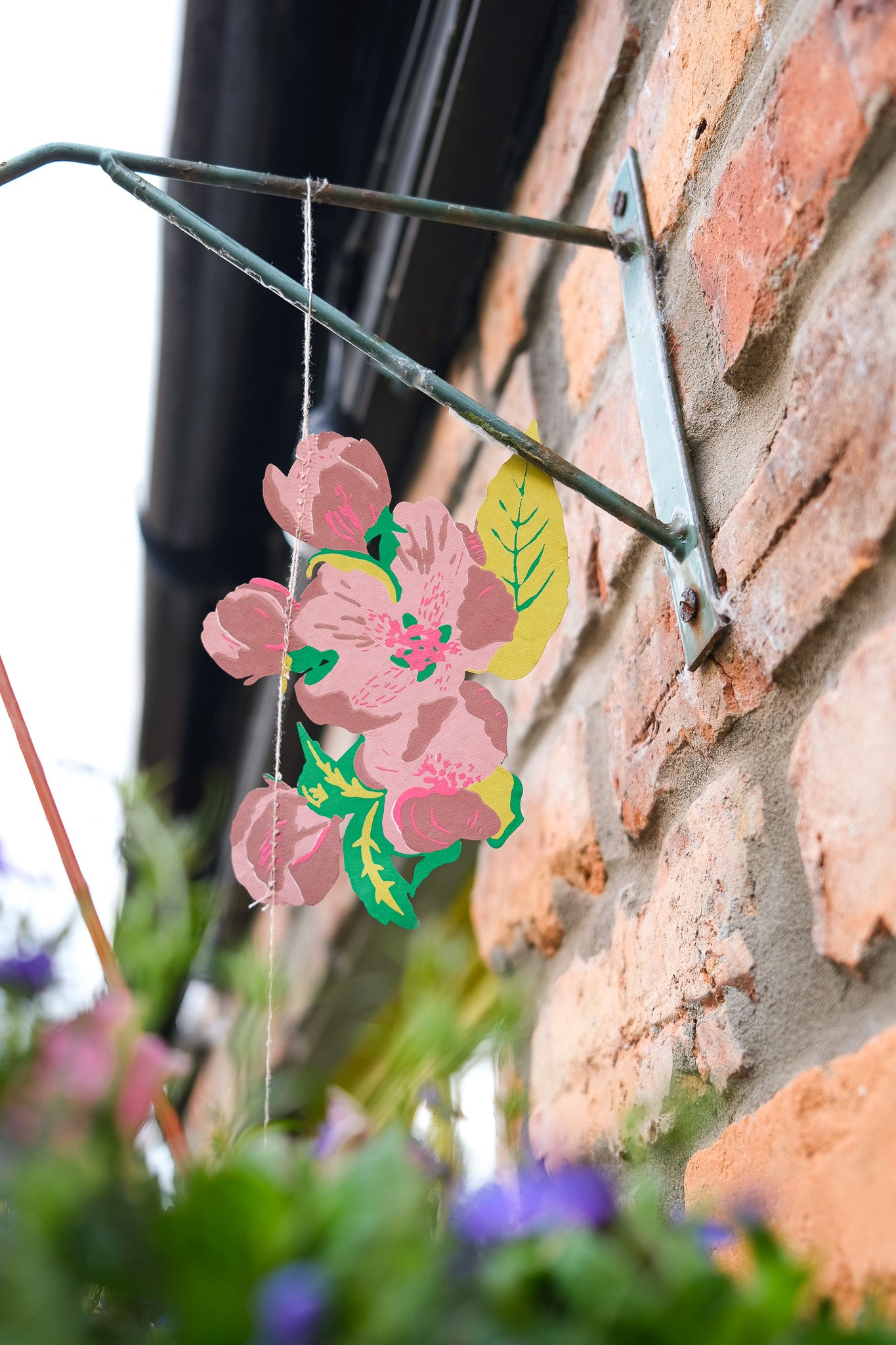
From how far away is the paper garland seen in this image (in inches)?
23.9

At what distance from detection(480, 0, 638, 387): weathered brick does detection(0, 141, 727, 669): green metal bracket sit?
12cm

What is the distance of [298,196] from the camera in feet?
2.20

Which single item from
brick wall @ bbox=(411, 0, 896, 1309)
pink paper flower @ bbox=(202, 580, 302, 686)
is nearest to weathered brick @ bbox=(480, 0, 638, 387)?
brick wall @ bbox=(411, 0, 896, 1309)

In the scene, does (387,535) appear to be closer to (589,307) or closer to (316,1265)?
(589,307)

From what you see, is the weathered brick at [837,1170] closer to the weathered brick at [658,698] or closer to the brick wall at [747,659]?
the brick wall at [747,659]

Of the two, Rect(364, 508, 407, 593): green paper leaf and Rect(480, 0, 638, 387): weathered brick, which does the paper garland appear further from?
Rect(480, 0, 638, 387): weathered brick

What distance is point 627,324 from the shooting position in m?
0.68

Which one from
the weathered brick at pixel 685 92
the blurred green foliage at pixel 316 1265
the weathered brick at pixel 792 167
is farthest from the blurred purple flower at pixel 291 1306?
the weathered brick at pixel 685 92

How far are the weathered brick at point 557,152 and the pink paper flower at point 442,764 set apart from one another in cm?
50

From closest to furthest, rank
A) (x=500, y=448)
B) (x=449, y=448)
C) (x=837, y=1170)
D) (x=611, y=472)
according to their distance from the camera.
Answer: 1. (x=837, y=1170)
2. (x=611, y=472)
3. (x=500, y=448)
4. (x=449, y=448)

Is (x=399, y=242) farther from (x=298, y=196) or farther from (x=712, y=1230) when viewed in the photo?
(x=712, y=1230)

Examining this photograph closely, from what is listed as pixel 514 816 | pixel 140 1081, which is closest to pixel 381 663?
pixel 514 816

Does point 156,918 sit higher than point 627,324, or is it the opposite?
point 627,324

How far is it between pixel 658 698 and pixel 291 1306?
45 cm
